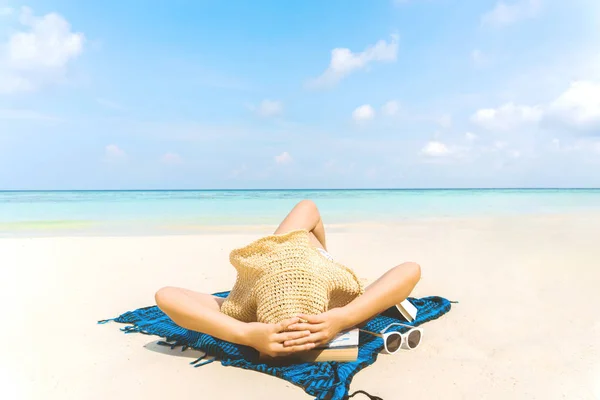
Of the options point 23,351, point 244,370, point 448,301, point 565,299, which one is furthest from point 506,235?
point 23,351

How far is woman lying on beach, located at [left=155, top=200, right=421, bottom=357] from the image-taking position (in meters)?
2.12

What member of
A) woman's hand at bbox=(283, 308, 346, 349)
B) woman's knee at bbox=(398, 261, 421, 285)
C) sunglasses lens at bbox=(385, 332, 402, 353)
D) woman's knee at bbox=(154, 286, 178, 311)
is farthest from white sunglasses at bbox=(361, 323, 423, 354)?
woman's knee at bbox=(154, 286, 178, 311)

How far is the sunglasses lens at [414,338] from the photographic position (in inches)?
103

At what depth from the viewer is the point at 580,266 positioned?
4.86 metres

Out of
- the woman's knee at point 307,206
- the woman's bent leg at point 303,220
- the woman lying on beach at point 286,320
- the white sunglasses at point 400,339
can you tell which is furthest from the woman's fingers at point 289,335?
the woman's knee at point 307,206

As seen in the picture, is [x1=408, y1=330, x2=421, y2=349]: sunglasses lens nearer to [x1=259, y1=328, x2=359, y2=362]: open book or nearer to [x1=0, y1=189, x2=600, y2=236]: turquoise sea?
[x1=259, y1=328, x2=359, y2=362]: open book

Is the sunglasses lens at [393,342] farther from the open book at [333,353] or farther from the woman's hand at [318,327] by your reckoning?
the woman's hand at [318,327]

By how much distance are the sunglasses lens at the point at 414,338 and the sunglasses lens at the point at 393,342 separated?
0.27ft

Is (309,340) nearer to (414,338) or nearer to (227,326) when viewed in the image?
(227,326)

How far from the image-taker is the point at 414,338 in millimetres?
2635

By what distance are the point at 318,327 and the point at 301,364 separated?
261 mm

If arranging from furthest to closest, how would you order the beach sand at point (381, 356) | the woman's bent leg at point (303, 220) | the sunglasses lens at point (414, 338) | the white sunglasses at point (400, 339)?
the woman's bent leg at point (303, 220)
the sunglasses lens at point (414, 338)
the white sunglasses at point (400, 339)
the beach sand at point (381, 356)

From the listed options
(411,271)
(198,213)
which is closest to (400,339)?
(411,271)

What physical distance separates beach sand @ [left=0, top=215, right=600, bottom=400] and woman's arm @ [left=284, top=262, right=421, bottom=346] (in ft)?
0.79
